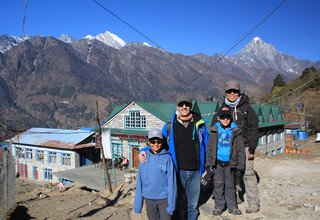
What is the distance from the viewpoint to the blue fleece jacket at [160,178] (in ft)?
14.1

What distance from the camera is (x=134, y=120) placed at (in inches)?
1013

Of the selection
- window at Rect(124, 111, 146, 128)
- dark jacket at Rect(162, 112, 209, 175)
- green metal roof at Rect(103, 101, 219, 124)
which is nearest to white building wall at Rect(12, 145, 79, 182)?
window at Rect(124, 111, 146, 128)

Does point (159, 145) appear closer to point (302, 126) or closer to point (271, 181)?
point (271, 181)

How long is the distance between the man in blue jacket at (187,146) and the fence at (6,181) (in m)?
2.84

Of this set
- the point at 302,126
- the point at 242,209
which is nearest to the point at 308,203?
the point at 242,209

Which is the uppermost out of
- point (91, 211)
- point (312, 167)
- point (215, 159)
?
point (215, 159)

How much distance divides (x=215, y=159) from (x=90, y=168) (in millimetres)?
25460

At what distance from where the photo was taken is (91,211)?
9.07 metres

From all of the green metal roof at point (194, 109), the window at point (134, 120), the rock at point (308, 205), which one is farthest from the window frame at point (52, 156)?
the rock at point (308, 205)

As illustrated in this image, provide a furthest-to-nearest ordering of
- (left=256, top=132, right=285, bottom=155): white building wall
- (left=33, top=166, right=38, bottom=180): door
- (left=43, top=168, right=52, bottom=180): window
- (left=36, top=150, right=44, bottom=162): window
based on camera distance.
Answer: (left=33, top=166, right=38, bottom=180): door < (left=36, top=150, right=44, bottom=162): window < (left=43, top=168, right=52, bottom=180): window < (left=256, top=132, right=285, bottom=155): white building wall

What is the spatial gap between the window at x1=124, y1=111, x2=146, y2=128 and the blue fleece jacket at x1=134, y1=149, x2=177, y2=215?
818 inches

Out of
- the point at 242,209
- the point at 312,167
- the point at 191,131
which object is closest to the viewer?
the point at 191,131

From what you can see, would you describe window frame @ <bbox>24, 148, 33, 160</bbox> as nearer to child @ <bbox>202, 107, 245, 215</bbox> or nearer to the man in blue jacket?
child @ <bbox>202, 107, 245, 215</bbox>

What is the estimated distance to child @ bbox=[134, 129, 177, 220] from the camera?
14.1ft
